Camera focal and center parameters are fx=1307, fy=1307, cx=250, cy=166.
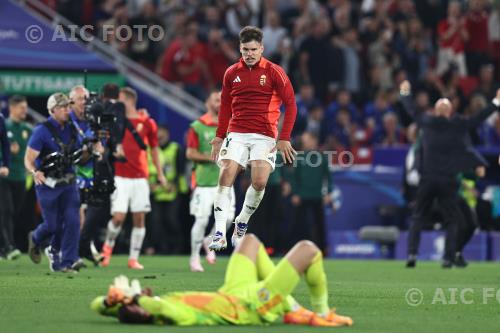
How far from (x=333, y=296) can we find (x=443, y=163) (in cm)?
762

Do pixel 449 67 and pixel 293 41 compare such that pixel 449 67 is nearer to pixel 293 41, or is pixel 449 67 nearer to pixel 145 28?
pixel 293 41

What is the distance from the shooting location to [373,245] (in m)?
26.8

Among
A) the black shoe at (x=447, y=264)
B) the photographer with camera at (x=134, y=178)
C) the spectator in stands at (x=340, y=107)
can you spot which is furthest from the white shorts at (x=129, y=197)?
the spectator in stands at (x=340, y=107)

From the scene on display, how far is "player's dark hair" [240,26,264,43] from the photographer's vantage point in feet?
45.8

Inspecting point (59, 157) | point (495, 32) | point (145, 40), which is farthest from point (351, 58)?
point (59, 157)

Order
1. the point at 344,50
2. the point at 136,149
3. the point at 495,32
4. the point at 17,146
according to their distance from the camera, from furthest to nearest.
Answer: the point at 495,32 → the point at 344,50 → the point at 17,146 → the point at 136,149

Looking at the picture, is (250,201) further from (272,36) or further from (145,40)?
(272,36)

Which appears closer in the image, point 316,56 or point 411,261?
point 411,261

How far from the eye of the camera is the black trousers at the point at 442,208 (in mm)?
20922

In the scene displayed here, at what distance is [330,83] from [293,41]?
1331mm

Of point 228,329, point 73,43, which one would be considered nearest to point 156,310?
point 228,329

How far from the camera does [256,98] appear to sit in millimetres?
14492

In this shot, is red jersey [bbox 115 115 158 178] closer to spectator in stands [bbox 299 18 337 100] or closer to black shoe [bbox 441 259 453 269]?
black shoe [bbox 441 259 453 269]

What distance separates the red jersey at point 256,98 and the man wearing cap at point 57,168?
236 centimetres
